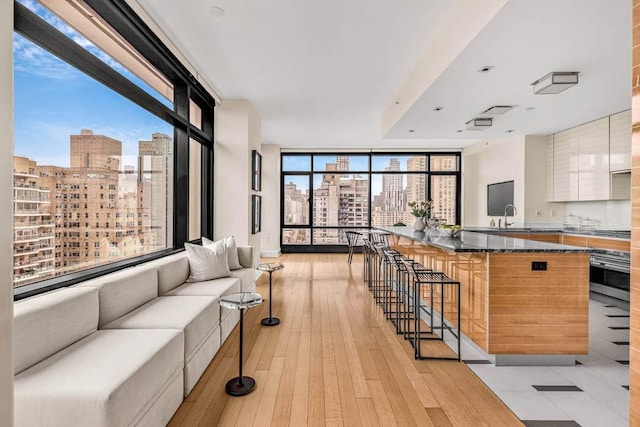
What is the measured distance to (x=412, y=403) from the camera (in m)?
2.21

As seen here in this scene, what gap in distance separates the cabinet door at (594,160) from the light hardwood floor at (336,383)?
13.9ft

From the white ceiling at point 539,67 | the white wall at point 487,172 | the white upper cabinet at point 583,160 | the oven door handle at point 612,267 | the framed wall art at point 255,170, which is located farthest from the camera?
the white wall at point 487,172

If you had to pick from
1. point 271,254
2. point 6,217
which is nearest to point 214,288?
point 6,217

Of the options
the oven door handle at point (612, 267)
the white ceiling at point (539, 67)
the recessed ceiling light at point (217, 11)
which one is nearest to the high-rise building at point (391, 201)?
the white ceiling at point (539, 67)

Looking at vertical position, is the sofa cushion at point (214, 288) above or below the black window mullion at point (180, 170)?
below

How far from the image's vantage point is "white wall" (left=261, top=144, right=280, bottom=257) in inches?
358

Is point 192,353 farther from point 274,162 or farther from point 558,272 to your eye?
point 274,162

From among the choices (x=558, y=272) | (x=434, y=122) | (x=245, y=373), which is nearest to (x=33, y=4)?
(x=245, y=373)

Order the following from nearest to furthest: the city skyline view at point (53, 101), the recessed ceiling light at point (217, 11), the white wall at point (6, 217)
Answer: the white wall at point (6, 217), the city skyline view at point (53, 101), the recessed ceiling light at point (217, 11)

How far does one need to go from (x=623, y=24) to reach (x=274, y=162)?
7.42 m

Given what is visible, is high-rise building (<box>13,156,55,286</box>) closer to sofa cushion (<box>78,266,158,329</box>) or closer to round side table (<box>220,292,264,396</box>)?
sofa cushion (<box>78,266,158,329</box>)

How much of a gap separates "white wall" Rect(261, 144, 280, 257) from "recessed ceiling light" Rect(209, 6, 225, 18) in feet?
19.6

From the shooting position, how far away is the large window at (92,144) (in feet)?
7.24

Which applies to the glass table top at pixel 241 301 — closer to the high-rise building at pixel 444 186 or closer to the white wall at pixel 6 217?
the white wall at pixel 6 217
